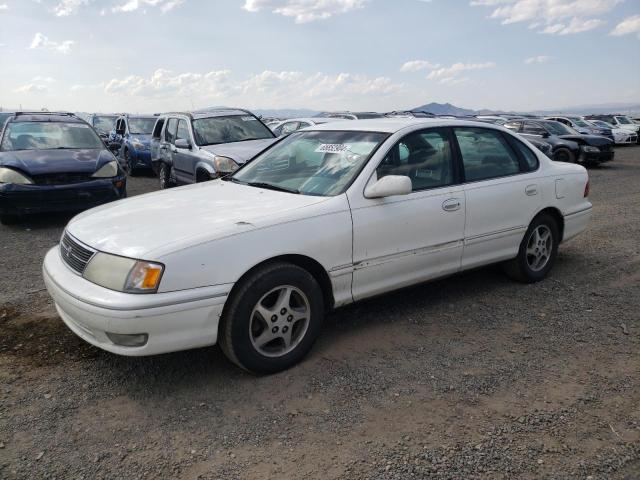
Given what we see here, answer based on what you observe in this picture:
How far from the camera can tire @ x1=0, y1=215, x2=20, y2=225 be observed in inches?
297

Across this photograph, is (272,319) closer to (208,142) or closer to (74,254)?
(74,254)

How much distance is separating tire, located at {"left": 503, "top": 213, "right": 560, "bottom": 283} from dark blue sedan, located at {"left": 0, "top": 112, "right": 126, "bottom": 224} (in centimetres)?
561

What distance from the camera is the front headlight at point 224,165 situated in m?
7.80

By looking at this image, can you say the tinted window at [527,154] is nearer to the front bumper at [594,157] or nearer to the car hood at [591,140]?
the front bumper at [594,157]

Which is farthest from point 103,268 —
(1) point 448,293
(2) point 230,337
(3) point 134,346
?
(1) point 448,293

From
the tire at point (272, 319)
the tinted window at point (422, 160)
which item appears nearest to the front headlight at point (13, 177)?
the tire at point (272, 319)

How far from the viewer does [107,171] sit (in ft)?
25.1

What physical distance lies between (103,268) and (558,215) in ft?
13.4

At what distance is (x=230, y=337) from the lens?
9.91 feet

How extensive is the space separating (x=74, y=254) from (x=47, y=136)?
19.5 ft

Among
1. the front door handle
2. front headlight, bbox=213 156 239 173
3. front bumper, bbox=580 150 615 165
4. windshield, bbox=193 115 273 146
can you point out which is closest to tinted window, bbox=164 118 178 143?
windshield, bbox=193 115 273 146

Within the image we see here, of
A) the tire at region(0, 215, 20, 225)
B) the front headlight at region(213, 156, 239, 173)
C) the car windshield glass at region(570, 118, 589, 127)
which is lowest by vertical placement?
the tire at region(0, 215, 20, 225)

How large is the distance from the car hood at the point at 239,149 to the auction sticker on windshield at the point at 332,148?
3.87 metres

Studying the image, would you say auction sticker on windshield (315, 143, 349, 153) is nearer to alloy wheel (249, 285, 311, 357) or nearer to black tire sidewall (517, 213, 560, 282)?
alloy wheel (249, 285, 311, 357)
